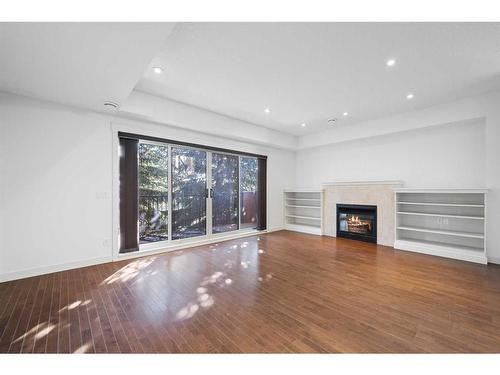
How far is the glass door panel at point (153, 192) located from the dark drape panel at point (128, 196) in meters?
0.23

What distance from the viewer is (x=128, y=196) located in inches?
157

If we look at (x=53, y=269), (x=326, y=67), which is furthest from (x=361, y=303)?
(x=53, y=269)

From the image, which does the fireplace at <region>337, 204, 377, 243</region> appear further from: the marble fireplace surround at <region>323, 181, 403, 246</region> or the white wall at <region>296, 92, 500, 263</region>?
the white wall at <region>296, 92, 500, 263</region>

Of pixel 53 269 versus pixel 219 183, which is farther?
pixel 219 183

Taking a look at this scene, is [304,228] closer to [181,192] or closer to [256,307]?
[181,192]

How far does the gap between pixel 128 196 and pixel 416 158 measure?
6.22m

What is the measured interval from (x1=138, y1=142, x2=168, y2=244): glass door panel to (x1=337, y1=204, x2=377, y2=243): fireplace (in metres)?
4.47

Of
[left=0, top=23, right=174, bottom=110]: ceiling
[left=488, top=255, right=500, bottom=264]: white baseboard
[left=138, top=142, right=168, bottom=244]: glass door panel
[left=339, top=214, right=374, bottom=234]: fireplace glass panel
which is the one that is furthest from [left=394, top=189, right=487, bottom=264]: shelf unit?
[left=0, top=23, right=174, bottom=110]: ceiling

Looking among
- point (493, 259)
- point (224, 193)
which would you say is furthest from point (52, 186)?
point (493, 259)

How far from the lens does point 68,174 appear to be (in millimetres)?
3424

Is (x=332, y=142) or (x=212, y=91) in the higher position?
(x=212, y=91)

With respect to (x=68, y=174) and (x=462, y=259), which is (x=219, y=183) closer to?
(x=68, y=174)

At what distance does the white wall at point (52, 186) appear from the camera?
3010mm

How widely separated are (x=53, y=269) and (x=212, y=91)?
12.4 feet
